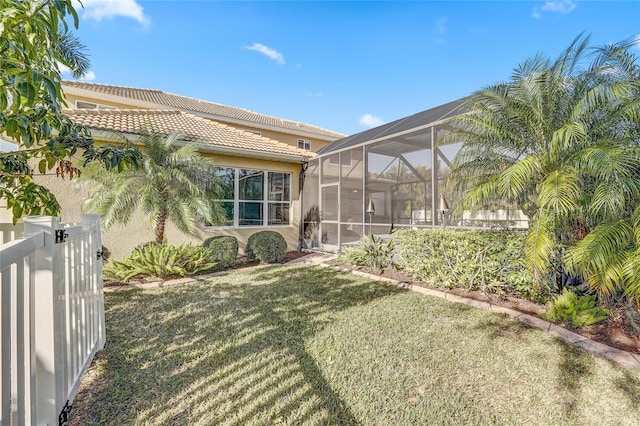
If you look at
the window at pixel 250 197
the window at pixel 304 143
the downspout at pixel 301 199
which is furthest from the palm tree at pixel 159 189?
the window at pixel 304 143

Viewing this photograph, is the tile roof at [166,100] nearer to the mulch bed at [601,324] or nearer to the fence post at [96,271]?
the fence post at [96,271]

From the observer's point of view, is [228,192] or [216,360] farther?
[228,192]

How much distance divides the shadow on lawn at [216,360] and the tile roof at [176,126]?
17.0ft

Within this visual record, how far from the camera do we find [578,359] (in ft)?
11.0

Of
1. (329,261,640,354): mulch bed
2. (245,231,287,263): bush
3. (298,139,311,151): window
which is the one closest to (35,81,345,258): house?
(245,231,287,263): bush

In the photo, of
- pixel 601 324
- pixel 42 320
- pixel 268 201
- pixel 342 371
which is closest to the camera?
pixel 42 320

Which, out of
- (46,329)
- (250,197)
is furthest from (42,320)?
(250,197)

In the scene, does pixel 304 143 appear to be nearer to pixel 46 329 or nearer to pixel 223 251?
pixel 223 251

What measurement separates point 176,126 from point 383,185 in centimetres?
755

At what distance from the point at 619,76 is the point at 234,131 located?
447 inches

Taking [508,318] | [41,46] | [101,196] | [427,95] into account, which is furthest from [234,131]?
[508,318]

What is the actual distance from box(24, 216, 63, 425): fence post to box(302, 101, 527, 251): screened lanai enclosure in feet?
22.6

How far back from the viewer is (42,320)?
190 centimetres

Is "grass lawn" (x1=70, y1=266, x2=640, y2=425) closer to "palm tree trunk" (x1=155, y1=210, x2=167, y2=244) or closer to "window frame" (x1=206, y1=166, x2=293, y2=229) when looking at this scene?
"palm tree trunk" (x1=155, y1=210, x2=167, y2=244)
